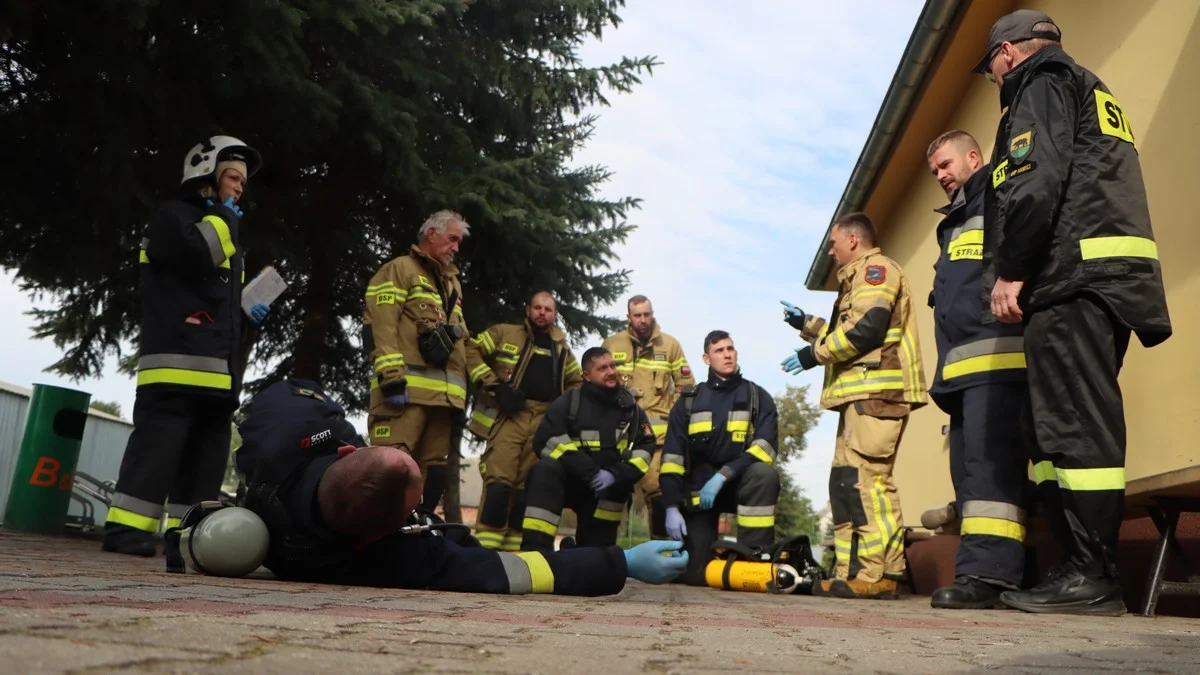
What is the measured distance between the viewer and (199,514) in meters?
3.90

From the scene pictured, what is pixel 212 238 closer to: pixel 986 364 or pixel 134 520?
pixel 134 520

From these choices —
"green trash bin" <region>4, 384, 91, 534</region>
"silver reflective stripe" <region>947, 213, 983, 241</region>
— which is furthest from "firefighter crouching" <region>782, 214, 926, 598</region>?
"green trash bin" <region>4, 384, 91, 534</region>

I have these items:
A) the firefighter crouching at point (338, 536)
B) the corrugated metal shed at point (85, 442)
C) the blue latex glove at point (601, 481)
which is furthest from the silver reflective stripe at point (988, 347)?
the corrugated metal shed at point (85, 442)

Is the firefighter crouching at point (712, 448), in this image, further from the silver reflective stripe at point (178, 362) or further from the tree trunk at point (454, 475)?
the tree trunk at point (454, 475)

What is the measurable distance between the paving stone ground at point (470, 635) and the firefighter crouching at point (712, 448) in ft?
12.5

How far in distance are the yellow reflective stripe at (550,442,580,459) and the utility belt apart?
1.31 metres

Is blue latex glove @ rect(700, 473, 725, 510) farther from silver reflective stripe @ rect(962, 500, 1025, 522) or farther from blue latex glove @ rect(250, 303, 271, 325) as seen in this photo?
blue latex glove @ rect(250, 303, 271, 325)

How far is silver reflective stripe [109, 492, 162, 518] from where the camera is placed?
502 centimetres

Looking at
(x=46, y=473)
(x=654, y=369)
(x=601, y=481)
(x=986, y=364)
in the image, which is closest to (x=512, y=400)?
(x=601, y=481)

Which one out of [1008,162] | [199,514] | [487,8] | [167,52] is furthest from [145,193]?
[1008,162]

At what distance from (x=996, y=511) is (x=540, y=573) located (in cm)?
195

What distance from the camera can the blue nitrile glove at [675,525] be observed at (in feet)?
24.9

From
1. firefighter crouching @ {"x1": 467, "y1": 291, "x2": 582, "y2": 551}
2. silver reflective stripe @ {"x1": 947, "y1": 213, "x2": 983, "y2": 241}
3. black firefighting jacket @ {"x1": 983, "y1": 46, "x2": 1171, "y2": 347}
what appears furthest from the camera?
firefighter crouching @ {"x1": 467, "y1": 291, "x2": 582, "y2": 551}

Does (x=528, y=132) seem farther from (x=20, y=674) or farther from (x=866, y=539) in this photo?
(x=20, y=674)
